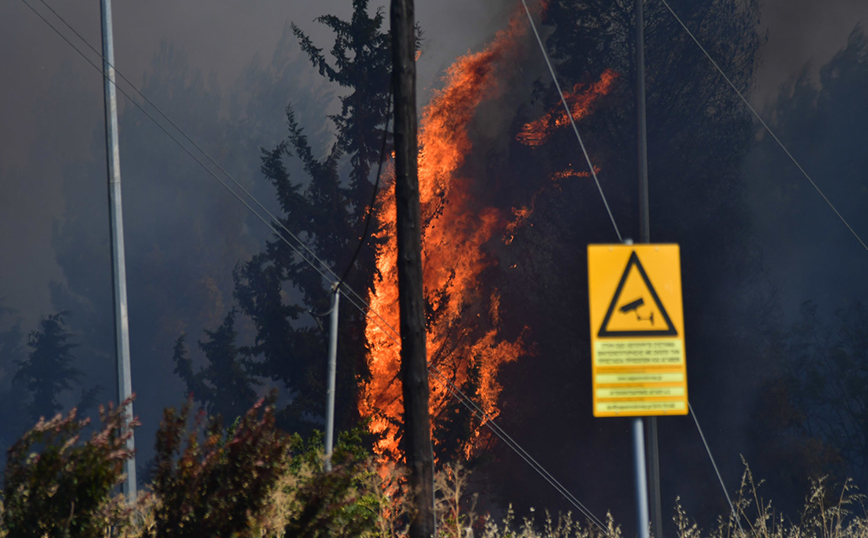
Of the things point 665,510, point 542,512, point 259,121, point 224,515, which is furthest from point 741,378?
point 224,515

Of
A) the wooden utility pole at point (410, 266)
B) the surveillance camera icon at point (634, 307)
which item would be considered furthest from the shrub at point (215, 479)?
the surveillance camera icon at point (634, 307)

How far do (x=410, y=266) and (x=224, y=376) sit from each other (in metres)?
23.2

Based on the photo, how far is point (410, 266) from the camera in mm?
7074

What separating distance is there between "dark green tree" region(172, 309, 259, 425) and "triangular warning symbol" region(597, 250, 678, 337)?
25991 mm

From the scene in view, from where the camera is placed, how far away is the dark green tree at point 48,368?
29609mm

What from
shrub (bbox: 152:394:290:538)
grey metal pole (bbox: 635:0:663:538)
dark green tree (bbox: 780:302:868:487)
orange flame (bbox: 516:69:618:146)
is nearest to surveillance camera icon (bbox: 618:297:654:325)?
shrub (bbox: 152:394:290:538)

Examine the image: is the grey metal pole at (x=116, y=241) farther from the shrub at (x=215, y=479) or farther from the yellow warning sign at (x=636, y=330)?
the yellow warning sign at (x=636, y=330)

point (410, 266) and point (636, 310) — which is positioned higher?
point (410, 266)

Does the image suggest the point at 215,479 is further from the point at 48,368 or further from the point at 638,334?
the point at 48,368

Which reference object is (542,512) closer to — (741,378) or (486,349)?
(486,349)

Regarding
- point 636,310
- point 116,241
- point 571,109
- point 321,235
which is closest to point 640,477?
point 636,310

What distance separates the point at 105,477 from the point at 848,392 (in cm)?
2899

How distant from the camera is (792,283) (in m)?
30.0

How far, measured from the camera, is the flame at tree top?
93.5ft
